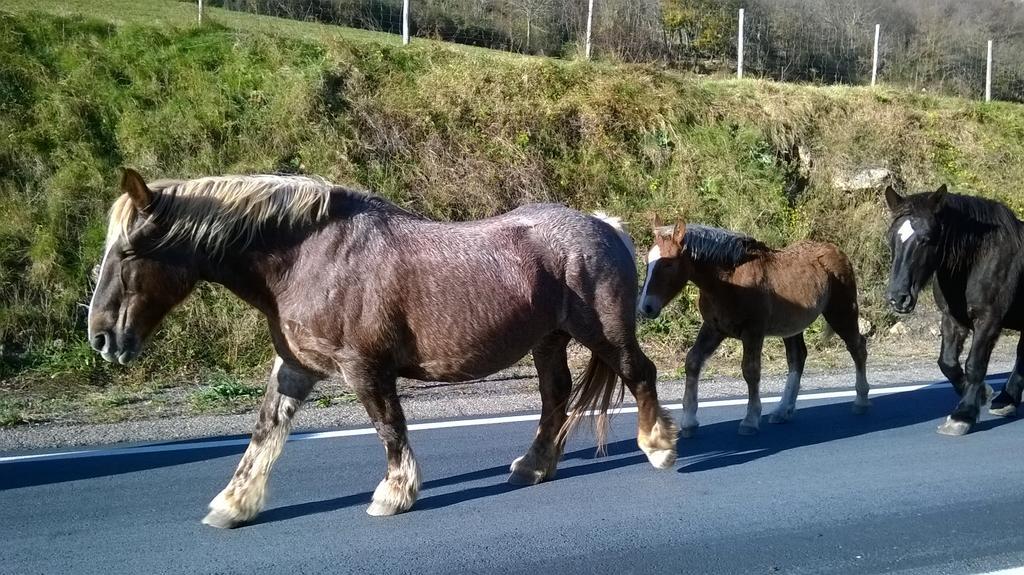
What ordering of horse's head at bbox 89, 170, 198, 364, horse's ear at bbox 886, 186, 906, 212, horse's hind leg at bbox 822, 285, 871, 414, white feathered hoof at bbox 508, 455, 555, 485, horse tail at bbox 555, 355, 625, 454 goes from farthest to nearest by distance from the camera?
horse's hind leg at bbox 822, 285, 871, 414 → horse's ear at bbox 886, 186, 906, 212 → horse tail at bbox 555, 355, 625, 454 → white feathered hoof at bbox 508, 455, 555, 485 → horse's head at bbox 89, 170, 198, 364

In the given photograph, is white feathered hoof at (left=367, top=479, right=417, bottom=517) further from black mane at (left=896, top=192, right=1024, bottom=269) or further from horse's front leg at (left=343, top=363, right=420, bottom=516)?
black mane at (left=896, top=192, right=1024, bottom=269)

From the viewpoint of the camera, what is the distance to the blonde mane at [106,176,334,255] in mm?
4363

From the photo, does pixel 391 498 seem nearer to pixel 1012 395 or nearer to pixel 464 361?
pixel 464 361

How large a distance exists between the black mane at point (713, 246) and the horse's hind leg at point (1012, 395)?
2687 millimetres

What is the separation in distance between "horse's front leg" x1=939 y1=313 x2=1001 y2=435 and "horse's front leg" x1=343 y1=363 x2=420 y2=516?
4.62 meters

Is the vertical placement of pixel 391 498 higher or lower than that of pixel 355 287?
lower

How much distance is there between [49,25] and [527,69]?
805 centimetres

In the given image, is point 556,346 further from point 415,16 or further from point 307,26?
point 415,16

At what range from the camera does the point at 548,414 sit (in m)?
5.66

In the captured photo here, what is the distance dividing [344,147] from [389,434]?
9045 mm

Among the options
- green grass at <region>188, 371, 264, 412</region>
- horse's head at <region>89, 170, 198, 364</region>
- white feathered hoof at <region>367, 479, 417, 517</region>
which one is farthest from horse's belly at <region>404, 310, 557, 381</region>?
green grass at <region>188, 371, 264, 412</region>

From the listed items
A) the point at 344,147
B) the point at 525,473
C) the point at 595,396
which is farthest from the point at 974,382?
the point at 344,147

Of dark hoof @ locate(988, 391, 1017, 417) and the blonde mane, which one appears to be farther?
dark hoof @ locate(988, 391, 1017, 417)

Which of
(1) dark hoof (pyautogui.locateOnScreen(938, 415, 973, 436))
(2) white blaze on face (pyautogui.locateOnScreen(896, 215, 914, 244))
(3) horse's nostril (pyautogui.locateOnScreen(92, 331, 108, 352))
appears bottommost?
(1) dark hoof (pyautogui.locateOnScreen(938, 415, 973, 436))
